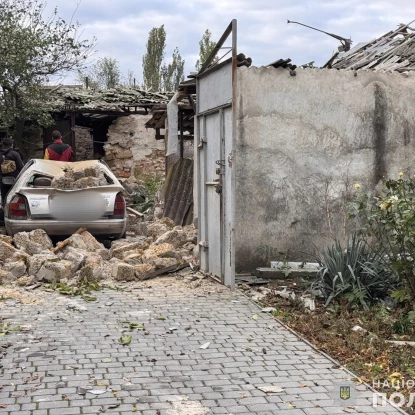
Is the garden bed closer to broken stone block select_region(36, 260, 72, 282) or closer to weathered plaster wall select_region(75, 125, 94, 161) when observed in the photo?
broken stone block select_region(36, 260, 72, 282)

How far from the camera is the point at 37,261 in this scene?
888 cm

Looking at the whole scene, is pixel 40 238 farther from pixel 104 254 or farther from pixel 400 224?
pixel 400 224

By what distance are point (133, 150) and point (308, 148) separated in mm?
13324

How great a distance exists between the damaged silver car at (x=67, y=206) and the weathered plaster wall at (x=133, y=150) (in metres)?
10.8

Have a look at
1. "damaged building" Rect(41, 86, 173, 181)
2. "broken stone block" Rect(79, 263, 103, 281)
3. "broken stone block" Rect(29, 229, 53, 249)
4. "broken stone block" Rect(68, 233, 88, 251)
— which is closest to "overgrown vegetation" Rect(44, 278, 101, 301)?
"broken stone block" Rect(79, 263, 103, 281)

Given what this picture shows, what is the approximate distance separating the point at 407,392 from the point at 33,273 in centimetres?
557

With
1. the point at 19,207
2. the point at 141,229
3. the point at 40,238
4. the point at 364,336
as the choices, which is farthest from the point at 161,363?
the point at 141,229

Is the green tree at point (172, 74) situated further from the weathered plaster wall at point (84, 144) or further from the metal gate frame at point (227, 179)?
the metal gate frame at point (227, 179)

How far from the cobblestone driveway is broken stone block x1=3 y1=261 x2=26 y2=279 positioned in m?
1.47

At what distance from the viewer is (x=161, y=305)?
7383 millimetres

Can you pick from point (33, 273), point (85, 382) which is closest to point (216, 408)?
point (85, 382)

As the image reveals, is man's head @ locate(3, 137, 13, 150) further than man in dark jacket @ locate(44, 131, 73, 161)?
No

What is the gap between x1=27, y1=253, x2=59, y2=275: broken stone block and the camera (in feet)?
28.6

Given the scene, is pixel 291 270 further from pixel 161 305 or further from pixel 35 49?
pixel 35 49
